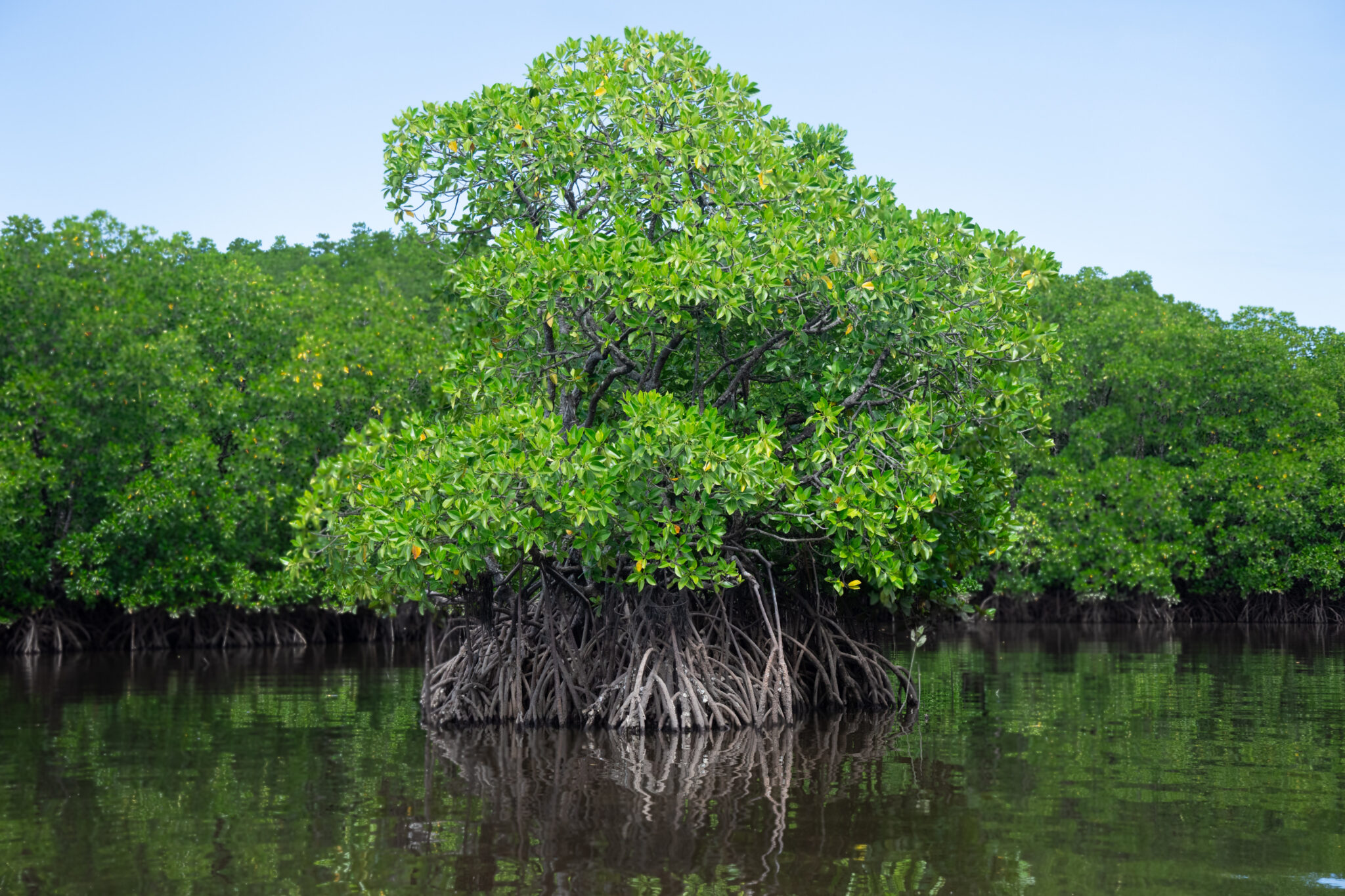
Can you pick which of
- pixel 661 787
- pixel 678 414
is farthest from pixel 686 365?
pixel 661 787

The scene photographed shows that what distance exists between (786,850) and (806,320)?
6643mm

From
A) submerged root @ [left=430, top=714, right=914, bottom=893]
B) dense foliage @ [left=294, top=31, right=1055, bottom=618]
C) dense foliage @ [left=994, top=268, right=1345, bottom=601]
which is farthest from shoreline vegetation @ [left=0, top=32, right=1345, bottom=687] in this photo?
dense foliage @ [left=994, top=268, right=1345, bottom=601]

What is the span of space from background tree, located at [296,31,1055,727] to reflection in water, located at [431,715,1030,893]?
110 centimetres

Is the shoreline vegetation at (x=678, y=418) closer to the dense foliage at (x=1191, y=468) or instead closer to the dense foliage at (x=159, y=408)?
the dense foliage at (x=159, y=408)

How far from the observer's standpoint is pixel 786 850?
7.76 meters

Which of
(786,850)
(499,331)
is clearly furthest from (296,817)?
(499,331)

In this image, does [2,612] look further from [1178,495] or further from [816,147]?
[1178,495]

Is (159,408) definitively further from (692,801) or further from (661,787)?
(692,801)

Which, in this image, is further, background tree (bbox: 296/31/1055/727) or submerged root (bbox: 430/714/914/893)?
background tree (bbox: 296/31/1055/727)

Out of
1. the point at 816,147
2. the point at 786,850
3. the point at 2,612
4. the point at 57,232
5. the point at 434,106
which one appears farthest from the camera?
the point at 57,232

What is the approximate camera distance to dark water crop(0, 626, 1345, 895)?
7.20 meters

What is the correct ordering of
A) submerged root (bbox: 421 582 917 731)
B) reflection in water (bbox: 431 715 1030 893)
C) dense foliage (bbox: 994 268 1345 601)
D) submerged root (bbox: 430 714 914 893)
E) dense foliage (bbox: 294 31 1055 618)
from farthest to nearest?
dense foliage (bbox: 994 268 1345 601) → submerged root (bbox: 421 582 917 731) → dense foliage (bbox: 294 31 1055 618) → submerged root (bbox: 430 714 914 893) → reflection in water (bbox: 431 715 1030 893)

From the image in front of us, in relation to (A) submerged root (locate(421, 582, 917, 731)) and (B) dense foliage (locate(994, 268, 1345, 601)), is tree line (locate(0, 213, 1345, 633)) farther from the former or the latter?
(A) submerged root (locate(421, 582, 917, 731))

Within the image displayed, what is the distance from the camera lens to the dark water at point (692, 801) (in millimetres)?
7195
